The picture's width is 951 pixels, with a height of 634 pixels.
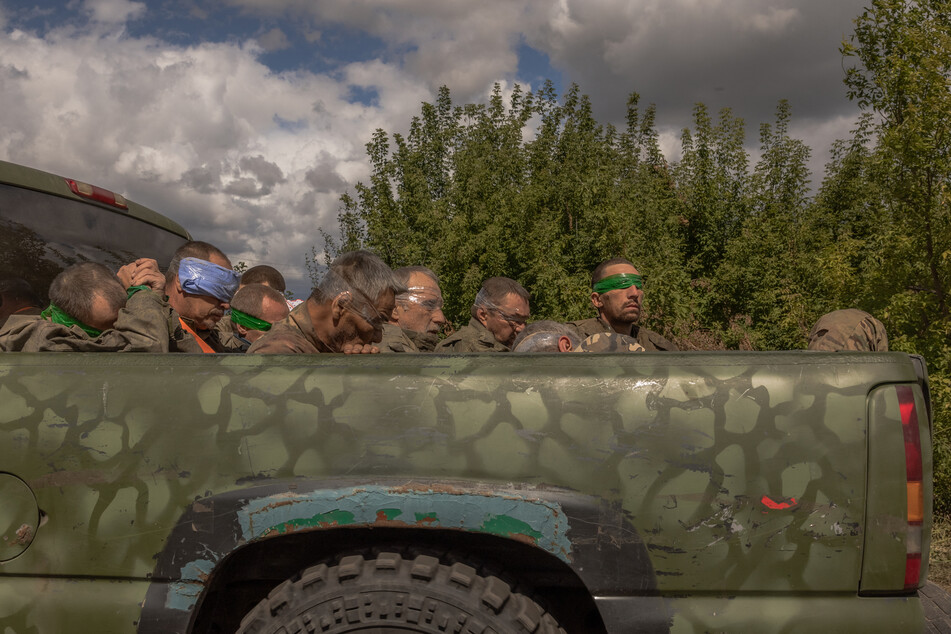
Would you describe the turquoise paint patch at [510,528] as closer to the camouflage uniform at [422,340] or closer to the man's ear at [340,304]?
the man's ear at [340,304]

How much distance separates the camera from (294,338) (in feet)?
8.21

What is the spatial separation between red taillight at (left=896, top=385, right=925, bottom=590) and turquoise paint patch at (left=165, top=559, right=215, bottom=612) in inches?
70.0

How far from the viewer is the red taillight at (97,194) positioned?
14.3 ft

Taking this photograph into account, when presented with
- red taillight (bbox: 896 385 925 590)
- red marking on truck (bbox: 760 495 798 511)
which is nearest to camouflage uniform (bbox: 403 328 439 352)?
red marking on truck (bbox: 760 495 798 511)

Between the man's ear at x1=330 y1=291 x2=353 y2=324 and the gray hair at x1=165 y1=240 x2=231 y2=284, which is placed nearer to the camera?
the man's ear at x1=330 y1=291 x2=353 y2=324

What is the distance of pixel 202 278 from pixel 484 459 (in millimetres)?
2197

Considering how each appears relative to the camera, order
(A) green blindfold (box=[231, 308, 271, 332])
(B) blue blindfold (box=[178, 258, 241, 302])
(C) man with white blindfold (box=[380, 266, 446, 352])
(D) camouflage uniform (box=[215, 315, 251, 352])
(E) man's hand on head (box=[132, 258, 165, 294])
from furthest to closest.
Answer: (C) man with white blindfold (box=[380, 266, 446, 352])
(D) camouflage uniform (box=[215, 315, 251, 352])
(A) green blindfold (box=[231, 308, 271, 332])
(B) blue blindfold (box=[178, 258, 241, 302])
(E) man's hand on head (box=[132, 258, 165, 294])

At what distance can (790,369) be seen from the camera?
175 cm

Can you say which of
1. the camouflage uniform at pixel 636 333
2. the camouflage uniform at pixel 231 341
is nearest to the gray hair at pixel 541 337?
the camouflage uniform at pixel 636 333

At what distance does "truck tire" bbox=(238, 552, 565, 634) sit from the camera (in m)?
1.76

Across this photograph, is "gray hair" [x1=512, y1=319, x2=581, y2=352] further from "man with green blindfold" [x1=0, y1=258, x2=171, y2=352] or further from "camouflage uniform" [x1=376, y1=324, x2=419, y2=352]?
"man with green blindfold" [x1=0, y1=258, x2=171, y2=352]

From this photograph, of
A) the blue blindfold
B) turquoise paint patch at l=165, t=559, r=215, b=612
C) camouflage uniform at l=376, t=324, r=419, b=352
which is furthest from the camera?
camouflage uniform at l=376, t=324, r=419, b=352

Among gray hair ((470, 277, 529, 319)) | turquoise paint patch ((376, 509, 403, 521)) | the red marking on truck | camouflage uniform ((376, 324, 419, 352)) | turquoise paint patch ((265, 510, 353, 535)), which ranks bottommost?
turquoise paint patch ((265, 510, 353, 535))

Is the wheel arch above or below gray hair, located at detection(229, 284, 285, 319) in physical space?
below
